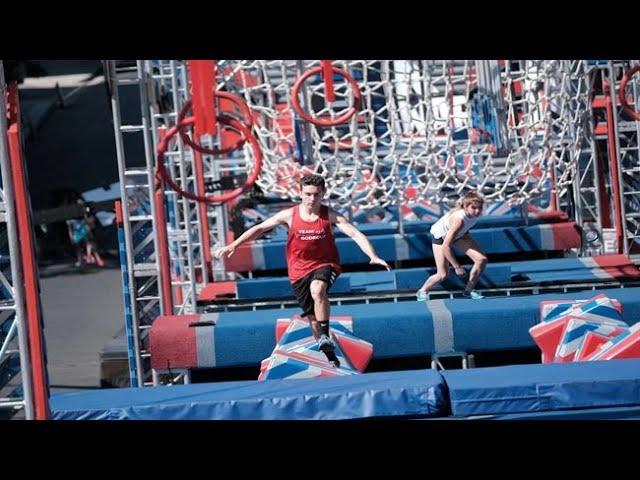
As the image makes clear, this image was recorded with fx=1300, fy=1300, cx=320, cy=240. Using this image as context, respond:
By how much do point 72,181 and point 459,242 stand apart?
21558 millimetres

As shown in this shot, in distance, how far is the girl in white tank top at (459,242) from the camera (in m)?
12.2

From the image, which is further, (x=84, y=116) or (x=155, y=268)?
(x=84, y=116)

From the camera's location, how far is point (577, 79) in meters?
15.7

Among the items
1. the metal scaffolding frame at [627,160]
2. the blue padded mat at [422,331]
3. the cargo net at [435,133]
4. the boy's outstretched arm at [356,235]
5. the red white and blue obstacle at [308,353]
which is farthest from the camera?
the metal scaffolding frame at [627,160]

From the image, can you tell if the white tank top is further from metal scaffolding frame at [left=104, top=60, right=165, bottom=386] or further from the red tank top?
metal scaffolding frame at [left=104, top=60, right=165, bottom=386]

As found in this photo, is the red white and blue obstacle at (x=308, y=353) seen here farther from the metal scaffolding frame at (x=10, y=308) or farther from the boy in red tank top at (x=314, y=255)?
the metal scaffolding frame at (x=10, y=308)

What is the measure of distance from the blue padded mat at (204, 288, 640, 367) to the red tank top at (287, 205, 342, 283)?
45.4 inches

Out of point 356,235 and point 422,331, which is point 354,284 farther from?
point 356,235

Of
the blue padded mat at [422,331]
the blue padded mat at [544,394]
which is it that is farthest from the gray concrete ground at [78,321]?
the blue padded mat at [544,394]

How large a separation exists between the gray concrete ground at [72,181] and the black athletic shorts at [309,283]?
5552mm
